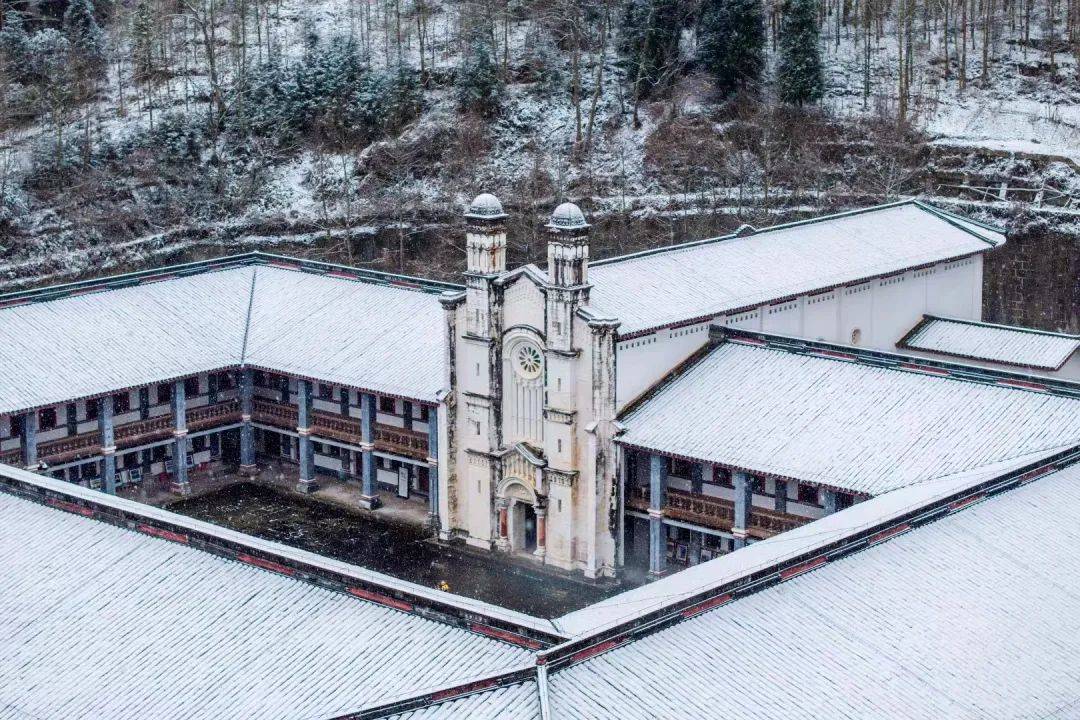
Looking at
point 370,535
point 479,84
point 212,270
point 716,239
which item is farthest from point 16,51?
point 716,239

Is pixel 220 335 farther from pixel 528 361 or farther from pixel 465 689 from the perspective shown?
pixel 465 689

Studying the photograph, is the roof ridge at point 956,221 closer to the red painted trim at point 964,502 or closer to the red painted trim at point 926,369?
the red painted trim at point 926,369

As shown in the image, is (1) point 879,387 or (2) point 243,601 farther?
(1) point 879,387

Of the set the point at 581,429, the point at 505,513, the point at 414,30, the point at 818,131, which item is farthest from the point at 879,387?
the point at 414,30

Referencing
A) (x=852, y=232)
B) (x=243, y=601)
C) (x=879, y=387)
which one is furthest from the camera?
(x=852, y=232)

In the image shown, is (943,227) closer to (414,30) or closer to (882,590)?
(882,590)

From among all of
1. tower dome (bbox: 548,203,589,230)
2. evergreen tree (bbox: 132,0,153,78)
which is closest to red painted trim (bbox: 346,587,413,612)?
tower dome (bbox: 548,203,589,230)
